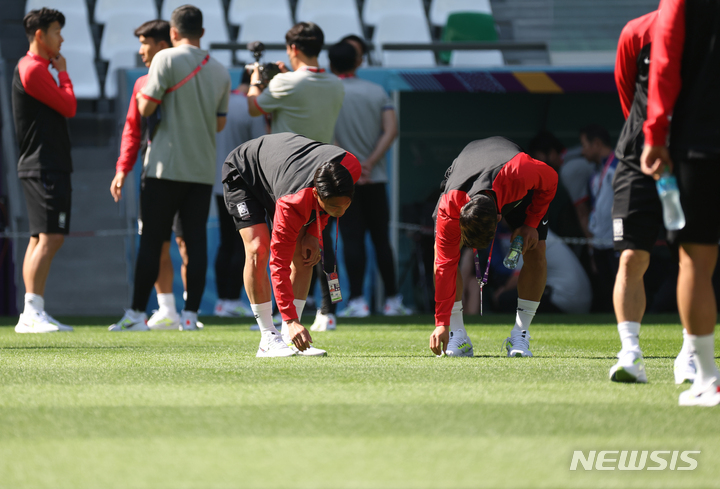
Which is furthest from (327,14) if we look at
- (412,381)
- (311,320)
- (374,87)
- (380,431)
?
(380,431)

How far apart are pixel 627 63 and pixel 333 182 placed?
4.28ft

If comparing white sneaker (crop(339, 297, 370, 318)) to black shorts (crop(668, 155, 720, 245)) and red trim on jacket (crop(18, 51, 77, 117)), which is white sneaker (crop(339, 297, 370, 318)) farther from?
black shorts (crop(668, 155, 720, 245))

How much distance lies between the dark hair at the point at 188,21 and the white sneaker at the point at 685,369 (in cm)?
416

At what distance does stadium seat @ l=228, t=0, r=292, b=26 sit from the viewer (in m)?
12.4

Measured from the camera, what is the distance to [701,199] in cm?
288

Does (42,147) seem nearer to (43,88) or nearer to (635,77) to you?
(43,88)

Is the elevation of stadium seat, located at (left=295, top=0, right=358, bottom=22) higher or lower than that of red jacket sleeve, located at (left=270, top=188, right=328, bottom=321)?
higher

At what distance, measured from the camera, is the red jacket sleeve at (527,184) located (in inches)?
160

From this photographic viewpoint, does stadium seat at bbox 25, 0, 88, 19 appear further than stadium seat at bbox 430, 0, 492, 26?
No

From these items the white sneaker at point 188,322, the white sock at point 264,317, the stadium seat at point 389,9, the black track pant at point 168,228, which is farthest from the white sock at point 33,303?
the stadium seat at point 389,9

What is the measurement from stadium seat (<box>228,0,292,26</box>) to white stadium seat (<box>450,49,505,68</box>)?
2.90 meters

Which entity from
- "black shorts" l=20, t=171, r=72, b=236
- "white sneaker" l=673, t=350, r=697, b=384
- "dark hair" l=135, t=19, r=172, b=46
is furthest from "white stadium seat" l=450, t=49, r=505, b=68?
"white sneaker" l=673, t=350, r=697, b=384

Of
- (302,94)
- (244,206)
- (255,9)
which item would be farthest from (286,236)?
(255,9)

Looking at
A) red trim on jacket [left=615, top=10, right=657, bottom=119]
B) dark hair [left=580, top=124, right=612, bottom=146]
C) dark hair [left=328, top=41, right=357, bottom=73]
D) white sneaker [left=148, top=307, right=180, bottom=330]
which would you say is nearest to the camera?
red trim on jacket [left=615, top=10, right=657, bottom=119]
